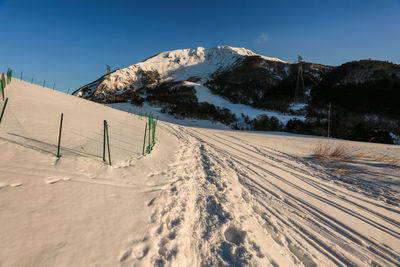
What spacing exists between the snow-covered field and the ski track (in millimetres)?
16

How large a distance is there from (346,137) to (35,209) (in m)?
22.2

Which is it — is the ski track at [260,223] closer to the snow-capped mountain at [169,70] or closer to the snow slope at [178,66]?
the snow-capped mountain at [169,70]

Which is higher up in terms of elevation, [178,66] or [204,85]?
[178,66]

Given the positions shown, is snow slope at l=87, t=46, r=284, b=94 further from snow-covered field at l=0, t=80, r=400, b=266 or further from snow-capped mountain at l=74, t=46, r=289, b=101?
snow-covered field at l=0, t=80, r=400, b=266

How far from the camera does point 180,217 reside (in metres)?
2.62

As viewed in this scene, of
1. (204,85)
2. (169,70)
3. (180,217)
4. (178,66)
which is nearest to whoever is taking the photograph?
(180,217)

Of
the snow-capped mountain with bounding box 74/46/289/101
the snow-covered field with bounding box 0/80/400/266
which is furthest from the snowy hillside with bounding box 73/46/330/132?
the snow-covered field with bounding box 0/80/400/266

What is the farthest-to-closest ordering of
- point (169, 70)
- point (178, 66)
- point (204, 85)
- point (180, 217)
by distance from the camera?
point (178, 66)
point (169, 70)
point (204, 85)
point (180, 217)

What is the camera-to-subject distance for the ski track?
6.55 feet

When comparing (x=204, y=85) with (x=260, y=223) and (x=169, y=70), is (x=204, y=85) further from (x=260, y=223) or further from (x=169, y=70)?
(x=260, y=223)

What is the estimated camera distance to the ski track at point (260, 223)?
200 centimetres

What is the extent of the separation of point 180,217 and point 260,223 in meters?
1.38

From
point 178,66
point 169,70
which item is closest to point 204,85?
point 169,70

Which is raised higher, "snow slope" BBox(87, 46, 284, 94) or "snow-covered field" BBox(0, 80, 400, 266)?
"snow slope" BBox(87, 46, 284, 94)
